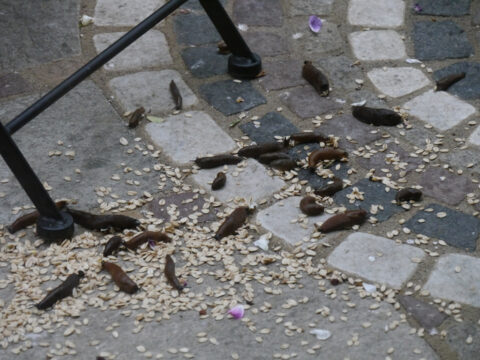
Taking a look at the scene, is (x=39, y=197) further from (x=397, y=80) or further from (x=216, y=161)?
(x=397, y=80)

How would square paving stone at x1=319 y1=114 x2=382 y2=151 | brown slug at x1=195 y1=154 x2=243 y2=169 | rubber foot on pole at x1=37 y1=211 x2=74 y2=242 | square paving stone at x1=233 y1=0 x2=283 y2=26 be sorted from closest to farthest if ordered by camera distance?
rubber foot on pole at x1=37 y1=211 x2=74 y2=242
brown slug at x1=195 y1=154 x2=243 y2=169
square paving stone at x1=319 y1=114 x2=382 y2=151
square paving stone at x1=233 y1=0 x2=283 y2=26

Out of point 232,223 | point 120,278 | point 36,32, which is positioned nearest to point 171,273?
point 120,278

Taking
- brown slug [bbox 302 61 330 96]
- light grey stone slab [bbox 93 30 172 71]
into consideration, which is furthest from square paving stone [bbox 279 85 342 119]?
light grey stone slab [bbox 93 30 172 71]

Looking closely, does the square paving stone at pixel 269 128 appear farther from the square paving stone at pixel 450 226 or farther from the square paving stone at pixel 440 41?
the square paving stone at pixel 440 41

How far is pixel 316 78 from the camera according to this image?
11.0 ft

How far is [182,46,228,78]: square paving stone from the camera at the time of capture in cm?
346

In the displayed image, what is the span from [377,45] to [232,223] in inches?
52.9

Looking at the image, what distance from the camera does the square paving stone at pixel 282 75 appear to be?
133 inches

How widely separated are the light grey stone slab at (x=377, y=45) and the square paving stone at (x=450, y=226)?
3.25 ft

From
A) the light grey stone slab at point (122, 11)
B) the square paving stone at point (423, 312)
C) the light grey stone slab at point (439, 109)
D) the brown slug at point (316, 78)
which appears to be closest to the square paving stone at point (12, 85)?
the light grey stone slab at point (122, 11)

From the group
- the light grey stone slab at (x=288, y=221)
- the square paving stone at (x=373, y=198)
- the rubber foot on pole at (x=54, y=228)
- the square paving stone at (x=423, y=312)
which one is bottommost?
the square paving stone at (x=423, y=312)

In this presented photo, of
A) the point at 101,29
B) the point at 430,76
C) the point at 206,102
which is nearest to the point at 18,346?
the point at 206,102

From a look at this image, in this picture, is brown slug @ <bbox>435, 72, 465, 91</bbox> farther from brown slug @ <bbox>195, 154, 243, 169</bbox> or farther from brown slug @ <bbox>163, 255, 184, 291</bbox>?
brown slug @ <bbox>163, 255, 184, 291</bbox>

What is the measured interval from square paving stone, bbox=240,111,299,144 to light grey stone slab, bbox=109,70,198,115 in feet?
0.95
